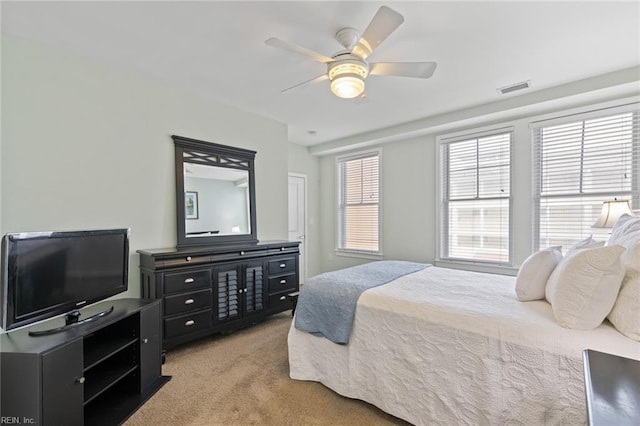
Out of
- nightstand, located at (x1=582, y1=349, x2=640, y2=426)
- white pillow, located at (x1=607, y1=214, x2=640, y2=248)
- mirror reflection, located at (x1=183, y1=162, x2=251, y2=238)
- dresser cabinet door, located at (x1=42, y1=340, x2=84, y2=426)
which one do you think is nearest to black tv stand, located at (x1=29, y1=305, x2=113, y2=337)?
dresser cabinet door, located at (x1=42, y1=340, x2=84, y2=426)

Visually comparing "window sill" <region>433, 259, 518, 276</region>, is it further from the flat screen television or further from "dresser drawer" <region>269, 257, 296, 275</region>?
the flat screen television

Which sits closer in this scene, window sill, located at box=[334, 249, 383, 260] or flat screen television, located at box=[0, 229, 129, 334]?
flat screen television, located at box=[0, 229, 129, 334]

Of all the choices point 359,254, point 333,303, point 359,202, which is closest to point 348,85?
point 333,303

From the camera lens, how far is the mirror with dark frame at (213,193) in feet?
10.8

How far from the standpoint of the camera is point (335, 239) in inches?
225

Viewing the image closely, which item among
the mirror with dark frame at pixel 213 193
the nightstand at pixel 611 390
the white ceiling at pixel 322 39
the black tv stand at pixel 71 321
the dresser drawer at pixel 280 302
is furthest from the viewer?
the dresser drawer at pixel 280 302

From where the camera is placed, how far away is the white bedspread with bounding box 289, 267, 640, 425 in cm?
140

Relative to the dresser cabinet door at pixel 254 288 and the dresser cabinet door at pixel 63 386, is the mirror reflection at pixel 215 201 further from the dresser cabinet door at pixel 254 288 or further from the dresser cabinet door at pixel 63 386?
the dresser cabinet door at pixel 63 386

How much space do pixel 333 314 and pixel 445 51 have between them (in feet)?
7.66

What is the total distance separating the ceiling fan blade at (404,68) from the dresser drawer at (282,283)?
2.55 m

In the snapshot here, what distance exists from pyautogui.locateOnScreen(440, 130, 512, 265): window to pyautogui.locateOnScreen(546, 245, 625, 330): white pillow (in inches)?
100

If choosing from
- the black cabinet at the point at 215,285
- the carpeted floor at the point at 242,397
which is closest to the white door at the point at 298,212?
the black cabinet at the point at 215,285

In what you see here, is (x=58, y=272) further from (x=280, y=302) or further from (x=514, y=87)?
(x=514, y=87)

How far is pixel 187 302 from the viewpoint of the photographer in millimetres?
2861
